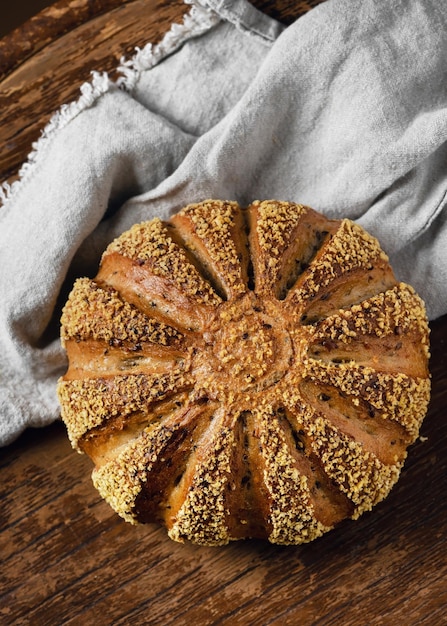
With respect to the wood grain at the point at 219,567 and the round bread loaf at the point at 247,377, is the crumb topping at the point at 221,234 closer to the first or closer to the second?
the round bread loaf at the point at 247,377

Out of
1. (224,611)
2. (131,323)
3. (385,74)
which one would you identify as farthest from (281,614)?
(385,74)

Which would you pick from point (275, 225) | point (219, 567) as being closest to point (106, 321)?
point (275, 225)

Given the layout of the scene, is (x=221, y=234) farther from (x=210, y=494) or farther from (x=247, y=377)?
(x=210, y=494)

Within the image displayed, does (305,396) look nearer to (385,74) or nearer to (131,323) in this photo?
(131,323)

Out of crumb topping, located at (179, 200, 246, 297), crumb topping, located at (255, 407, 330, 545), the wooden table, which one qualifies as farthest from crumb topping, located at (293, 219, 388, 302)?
the wooden table

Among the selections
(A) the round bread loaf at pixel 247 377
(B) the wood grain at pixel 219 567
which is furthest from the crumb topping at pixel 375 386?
(B) the wood grain at pixel 219 567

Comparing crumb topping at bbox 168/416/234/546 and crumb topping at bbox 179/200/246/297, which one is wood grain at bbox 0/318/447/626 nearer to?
crumb topping at bbox 168/416/234/546
